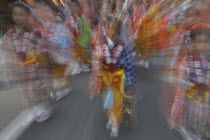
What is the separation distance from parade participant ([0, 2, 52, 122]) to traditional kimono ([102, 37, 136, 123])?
0.99m

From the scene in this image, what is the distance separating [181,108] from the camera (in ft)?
7.23

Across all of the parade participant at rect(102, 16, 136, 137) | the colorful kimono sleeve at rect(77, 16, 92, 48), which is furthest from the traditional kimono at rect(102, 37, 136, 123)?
the colorful kimono sleeve at rect(77, 16, 92, 48)

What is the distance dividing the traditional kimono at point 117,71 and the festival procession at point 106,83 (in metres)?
0.01

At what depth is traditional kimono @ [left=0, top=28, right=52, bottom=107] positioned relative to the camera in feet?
8.14

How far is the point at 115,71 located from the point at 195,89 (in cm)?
90

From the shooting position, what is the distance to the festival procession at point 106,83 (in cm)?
206

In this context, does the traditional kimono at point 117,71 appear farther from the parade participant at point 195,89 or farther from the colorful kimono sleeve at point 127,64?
the parade participant at point 195,89

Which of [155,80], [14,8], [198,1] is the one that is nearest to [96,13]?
[155,80]

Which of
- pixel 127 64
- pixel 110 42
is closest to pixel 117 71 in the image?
pixel 127 64

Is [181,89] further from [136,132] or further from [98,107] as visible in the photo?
[98,107]

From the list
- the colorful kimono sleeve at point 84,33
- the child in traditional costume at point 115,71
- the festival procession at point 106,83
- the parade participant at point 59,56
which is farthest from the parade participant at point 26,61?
the colorful kimono sleeve at point 84,33

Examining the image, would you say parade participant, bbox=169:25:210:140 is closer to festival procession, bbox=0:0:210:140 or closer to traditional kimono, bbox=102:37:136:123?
festival procession, bbox=0:0:210:140

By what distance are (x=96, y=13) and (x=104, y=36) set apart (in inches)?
109

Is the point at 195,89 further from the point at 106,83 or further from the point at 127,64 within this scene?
the point at 106,83
